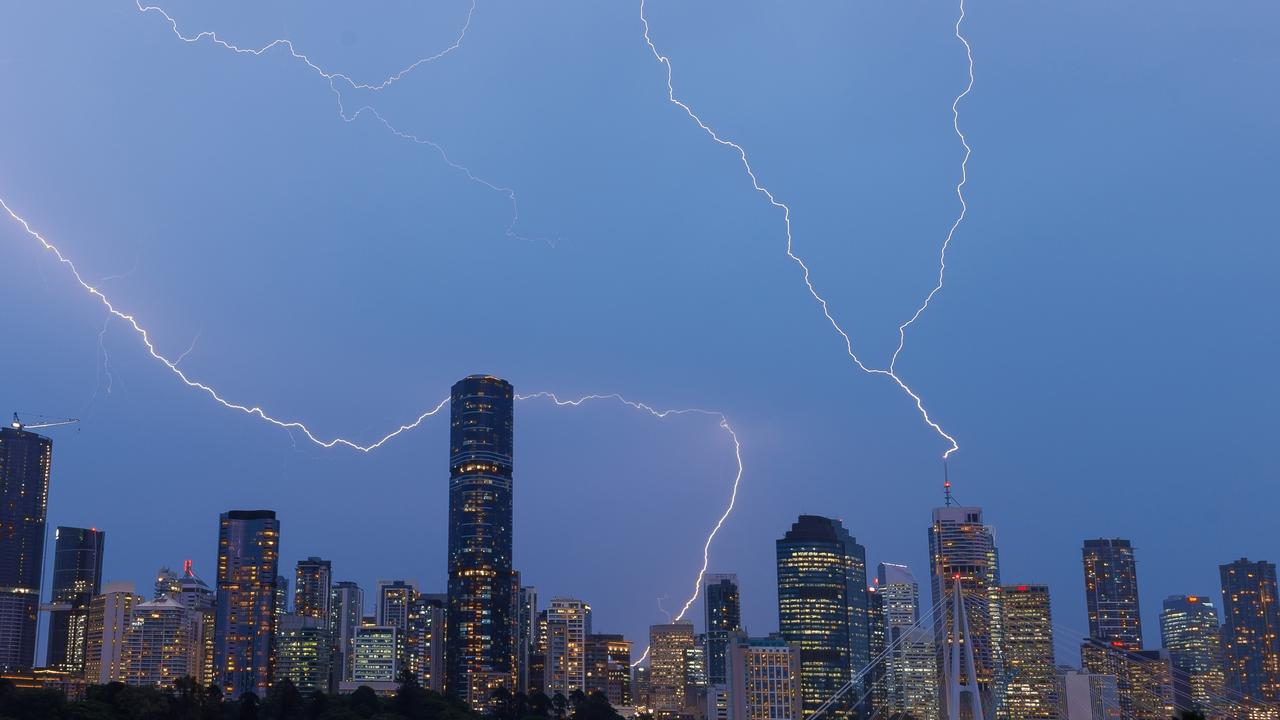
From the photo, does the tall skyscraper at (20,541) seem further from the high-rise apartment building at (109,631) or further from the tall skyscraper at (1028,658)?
the tall skyscraper at (1028,658)

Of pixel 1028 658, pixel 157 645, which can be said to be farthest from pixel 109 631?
pixel 1028 658

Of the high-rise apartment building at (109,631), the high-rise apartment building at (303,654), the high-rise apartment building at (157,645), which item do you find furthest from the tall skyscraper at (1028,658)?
the high-rise apartment building at (109,631)

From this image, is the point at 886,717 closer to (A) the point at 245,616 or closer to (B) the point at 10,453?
(A) the point at 245,616

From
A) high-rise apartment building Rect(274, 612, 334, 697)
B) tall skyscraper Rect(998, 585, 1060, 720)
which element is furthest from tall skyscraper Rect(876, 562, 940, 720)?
high-rise apartment building Rect(274, 612, 334, 697)

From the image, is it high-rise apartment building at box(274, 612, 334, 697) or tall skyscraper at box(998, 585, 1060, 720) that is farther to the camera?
high-rise apartment building at box(274, 612, 334, 697)

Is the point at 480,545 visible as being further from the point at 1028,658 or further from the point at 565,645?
the point at 1028,658

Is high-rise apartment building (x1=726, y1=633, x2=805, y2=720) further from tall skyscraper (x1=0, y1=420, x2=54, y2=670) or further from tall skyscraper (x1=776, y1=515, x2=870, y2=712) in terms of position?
tall skyscraper (x1=0, y1=420, x2=54, y2=670)
